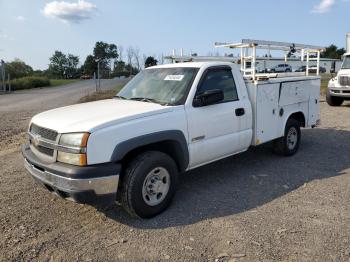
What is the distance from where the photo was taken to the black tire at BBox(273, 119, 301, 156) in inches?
275

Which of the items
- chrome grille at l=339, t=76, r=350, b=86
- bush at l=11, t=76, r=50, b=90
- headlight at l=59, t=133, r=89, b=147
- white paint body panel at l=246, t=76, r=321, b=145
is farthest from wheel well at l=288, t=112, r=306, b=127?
bush at l=11, t=76, r=50, b=90

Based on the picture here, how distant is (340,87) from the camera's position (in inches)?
599

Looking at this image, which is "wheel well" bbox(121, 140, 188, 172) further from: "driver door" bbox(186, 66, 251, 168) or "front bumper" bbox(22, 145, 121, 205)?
"front bumper" bbox(22, 145, 121, 205)

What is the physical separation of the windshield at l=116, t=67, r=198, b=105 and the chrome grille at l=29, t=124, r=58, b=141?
1.40 m

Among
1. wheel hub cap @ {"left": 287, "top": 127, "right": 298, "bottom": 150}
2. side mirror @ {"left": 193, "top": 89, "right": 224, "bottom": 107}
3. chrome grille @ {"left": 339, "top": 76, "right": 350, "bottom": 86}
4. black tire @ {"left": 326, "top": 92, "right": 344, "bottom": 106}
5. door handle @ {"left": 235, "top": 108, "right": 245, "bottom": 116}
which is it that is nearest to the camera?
side mirror @ {"left": 193, "top": 89, "right": 224, "bottom": 107}

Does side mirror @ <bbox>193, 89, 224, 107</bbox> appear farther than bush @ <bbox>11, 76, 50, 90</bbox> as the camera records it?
No

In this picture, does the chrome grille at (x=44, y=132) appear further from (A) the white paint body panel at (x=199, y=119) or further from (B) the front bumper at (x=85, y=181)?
(B) the front bumper at (x=85, y=181)

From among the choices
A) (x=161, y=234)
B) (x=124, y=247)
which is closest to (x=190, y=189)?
(x=161, y=234)

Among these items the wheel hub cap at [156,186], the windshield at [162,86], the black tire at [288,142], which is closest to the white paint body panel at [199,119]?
the windshield at [162,86]

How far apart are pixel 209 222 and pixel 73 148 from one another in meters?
1.74

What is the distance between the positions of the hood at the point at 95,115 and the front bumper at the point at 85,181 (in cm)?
41

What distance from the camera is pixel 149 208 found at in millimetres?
4469

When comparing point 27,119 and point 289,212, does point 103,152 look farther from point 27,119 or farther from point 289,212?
point 27,119

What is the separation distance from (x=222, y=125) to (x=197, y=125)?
0.53m
